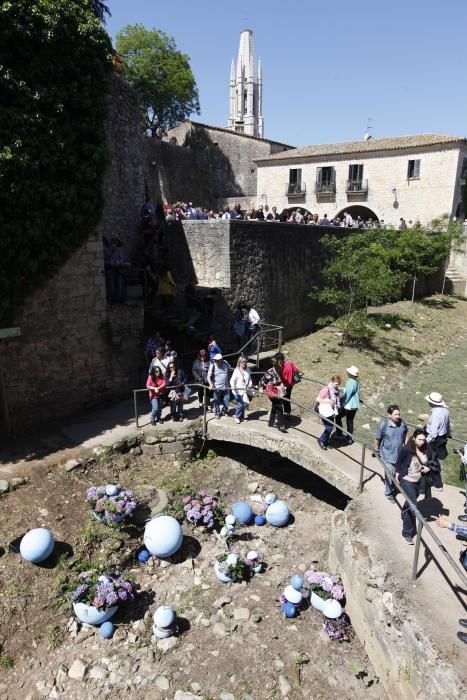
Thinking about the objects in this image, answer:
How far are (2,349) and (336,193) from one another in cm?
2727

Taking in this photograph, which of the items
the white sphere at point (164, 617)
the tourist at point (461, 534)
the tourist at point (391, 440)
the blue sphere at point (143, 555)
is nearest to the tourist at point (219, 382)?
the blue sphere at point (143, 555)

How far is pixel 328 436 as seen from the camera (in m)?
8.66

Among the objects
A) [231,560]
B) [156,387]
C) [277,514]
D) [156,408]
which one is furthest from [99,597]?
[156,387]

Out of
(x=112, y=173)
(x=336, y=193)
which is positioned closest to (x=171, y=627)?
(x=112, y=173)

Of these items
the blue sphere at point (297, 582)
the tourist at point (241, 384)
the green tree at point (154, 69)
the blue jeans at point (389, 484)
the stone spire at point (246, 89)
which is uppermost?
the stone spire at point (246, 89)

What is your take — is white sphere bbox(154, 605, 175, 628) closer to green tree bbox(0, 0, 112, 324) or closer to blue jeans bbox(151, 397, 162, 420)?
blue jeans bbox(151, 397, 162, 420)

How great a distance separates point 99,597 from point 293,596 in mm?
2760

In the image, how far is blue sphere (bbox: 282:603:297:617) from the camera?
267 inches

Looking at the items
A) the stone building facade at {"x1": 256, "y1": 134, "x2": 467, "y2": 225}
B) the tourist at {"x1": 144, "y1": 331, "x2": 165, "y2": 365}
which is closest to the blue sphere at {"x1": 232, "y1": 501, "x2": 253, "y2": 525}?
the tourist at {"x1": 144, "y1": 331, "x2": 165, "y2": 365}

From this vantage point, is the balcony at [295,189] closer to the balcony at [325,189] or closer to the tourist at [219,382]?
the balcony at [325,189]

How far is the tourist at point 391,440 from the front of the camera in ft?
22.9

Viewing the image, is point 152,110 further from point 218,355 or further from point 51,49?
point 218,355

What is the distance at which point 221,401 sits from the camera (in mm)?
10461

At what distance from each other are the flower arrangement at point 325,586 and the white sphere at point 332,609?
0.09 m
